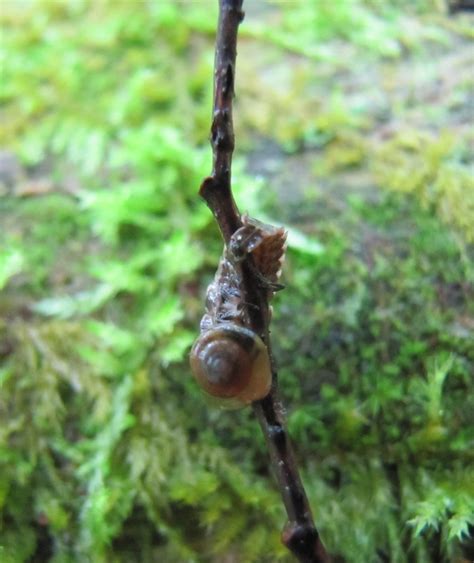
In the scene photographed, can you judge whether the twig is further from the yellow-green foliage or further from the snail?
the yellow-green foliage

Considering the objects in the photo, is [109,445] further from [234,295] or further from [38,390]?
[234,295]

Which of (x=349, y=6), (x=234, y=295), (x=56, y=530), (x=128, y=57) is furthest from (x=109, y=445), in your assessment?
(x=349, y=6)

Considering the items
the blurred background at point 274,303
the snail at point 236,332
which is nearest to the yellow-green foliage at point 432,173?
the blurred background at point 274,303

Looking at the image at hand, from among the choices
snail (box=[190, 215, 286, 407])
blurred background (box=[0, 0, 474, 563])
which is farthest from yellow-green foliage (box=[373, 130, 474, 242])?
snail (box=[190, 215, 286, 407])

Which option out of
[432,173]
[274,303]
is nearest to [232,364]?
[274,303]

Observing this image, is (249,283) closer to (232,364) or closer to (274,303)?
(232,364)

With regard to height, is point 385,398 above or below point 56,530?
above

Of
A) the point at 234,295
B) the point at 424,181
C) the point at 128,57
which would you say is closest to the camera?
the point at 234,295
